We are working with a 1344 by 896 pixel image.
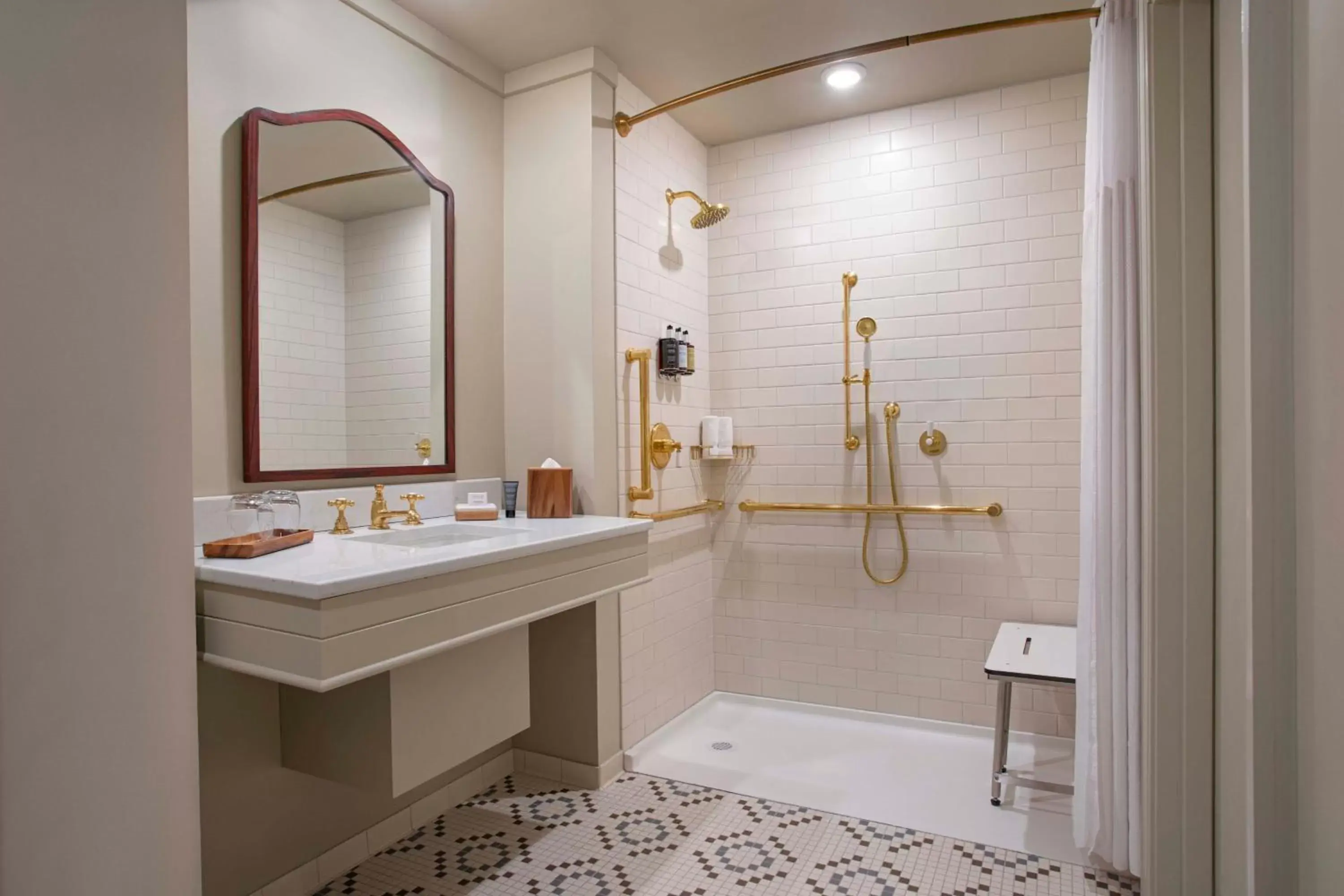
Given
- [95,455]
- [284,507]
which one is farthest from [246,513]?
[95,455]

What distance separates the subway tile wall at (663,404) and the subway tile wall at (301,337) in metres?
1.02

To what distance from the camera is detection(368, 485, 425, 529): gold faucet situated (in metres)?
2.35

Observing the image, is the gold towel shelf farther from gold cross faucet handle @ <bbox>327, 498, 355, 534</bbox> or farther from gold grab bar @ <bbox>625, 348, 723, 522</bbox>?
gold cross faucet handle @ <bbox>327, 498, 355, 534</bbox>

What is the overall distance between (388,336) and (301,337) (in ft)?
1.02

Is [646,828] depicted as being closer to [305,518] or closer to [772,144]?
[305,518]

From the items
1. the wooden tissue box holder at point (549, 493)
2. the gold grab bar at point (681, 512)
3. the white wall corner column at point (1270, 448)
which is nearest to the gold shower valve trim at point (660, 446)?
the gold grab bar at point (681, 512)

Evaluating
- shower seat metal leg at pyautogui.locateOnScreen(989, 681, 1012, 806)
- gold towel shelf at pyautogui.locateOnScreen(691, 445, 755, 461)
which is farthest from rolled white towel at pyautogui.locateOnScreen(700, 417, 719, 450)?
shower seat metal leg at pyautogui.locateOnScreen(989, 681, 1012, 806)

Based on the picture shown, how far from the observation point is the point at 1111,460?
1.89 m

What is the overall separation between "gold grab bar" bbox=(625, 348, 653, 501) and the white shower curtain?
1.54 metres

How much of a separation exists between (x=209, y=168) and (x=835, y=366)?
2.46 meters

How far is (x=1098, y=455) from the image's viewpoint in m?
1.94

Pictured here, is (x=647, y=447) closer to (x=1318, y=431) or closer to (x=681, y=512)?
(x=681, y=512)

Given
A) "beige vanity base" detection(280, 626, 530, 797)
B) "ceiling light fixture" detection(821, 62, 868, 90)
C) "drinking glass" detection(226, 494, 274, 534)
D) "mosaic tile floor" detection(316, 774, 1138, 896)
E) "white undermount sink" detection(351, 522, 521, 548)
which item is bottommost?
"mosaic tile floor" detection(316, 774, 1138, 896)

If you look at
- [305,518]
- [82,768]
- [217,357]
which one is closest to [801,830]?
[305,518]
